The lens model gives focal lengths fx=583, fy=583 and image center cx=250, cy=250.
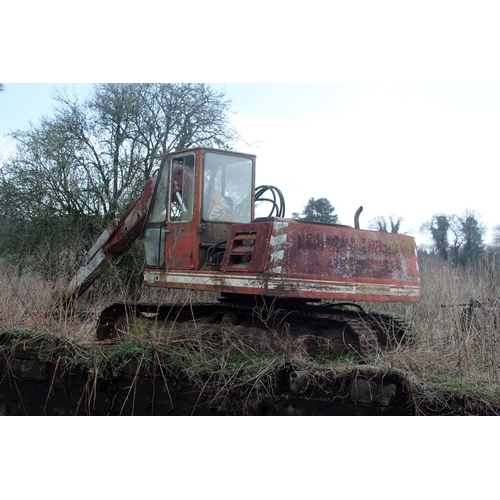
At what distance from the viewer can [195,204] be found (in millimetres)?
6500

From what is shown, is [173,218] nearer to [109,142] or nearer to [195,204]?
[195,204]

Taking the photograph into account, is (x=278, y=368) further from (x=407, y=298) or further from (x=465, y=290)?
(x=465, y=290)

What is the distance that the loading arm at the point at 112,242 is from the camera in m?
7.59

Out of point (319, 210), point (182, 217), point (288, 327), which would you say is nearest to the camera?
point (288, 327)

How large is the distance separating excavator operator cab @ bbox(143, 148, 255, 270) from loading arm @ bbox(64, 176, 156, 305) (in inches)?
15.7

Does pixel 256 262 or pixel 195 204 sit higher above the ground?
pixel 195 204

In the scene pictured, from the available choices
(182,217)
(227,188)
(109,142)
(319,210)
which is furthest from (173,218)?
(319,210)

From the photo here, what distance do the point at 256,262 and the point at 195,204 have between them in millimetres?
1238

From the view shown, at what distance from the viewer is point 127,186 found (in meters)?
15.0

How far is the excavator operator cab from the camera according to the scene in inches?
256

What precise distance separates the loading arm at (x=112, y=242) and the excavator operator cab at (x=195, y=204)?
0.40m

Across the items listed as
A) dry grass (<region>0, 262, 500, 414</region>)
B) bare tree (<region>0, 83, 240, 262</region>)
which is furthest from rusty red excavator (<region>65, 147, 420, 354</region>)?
bare tree (<region>0, 83, 240, 262</region>)

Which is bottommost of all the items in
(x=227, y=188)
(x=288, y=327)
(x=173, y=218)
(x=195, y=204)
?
(x=288, y=327)
